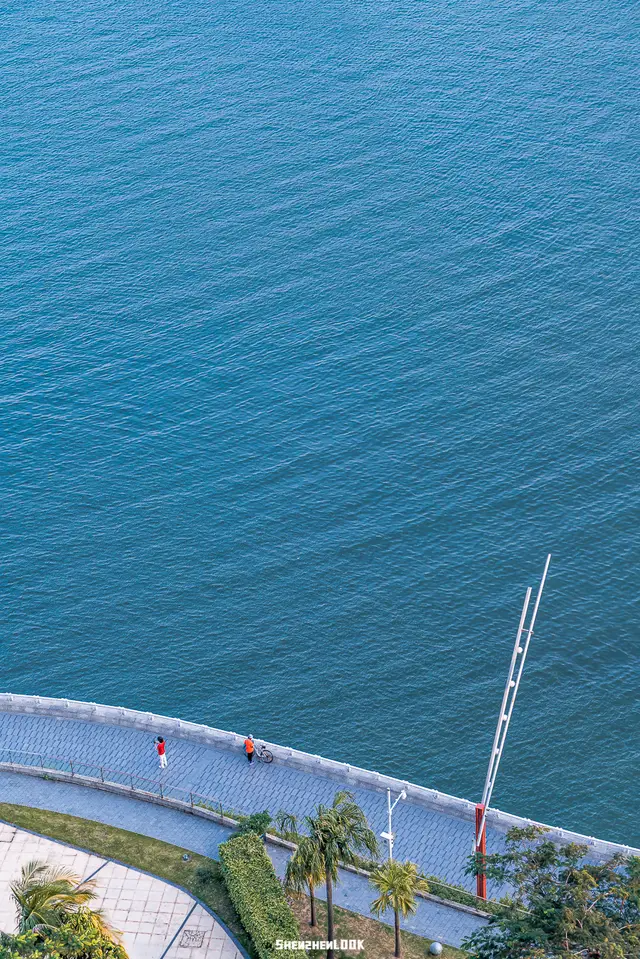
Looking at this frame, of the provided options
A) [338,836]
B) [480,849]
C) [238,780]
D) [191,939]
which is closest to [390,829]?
[480,849]

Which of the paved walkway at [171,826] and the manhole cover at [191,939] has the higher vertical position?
the paved walkway at [171,826]

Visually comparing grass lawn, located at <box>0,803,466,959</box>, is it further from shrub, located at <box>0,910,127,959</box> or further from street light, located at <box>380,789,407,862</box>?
shrub, located at <box>0,910,127,959</box>

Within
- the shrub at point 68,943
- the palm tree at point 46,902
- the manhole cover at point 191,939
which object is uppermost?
the manhole cover at point 191,939

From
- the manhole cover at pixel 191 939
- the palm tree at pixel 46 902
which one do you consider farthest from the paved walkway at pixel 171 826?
the palm tree at pixel 46 902

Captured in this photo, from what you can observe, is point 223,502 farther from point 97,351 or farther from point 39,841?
point 39,841

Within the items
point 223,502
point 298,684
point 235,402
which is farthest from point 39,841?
point 235,402

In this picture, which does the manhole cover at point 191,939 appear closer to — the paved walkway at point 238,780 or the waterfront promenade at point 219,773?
the waterfront promenade at point 219,773

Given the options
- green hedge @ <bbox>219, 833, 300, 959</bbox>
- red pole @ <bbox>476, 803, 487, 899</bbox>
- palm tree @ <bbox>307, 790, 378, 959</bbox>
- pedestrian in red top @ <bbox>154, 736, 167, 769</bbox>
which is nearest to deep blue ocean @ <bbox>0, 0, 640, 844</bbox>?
pedestrian in red top @ <bbox>154, 736, 167, 769</bbox>

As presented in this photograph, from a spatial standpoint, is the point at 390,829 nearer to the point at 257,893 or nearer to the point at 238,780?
the point at 257,893
